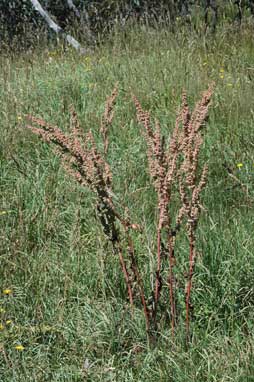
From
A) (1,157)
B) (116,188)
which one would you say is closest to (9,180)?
(1,157)

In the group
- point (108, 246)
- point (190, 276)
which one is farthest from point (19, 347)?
point (108, 246)

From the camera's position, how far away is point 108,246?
3189mm

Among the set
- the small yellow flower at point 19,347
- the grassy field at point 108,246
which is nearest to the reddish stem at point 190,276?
the grassy field at point 108,246

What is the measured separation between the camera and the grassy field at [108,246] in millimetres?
2492

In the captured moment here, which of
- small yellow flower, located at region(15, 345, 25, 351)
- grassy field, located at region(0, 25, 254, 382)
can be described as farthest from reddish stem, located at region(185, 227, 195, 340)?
small yellow flower, located at region(15, 345, 25, 351)

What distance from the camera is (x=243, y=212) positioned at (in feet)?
11.4

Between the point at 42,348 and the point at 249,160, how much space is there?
1855 mm

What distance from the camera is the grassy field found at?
2.49 m

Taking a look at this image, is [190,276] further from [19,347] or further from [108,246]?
[108,246]

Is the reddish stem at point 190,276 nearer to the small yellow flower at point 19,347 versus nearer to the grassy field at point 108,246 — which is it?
the grassy field at point 108,246

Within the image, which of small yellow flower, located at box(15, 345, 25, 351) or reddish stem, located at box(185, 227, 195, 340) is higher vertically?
reddish stem, located at box(185, 227, 195, 340)

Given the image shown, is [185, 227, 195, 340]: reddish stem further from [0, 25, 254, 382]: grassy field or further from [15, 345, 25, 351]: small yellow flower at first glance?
[15, 345, 25, 351]: small yellow flower

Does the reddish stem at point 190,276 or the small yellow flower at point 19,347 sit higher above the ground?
the reddish stem at point 190,276

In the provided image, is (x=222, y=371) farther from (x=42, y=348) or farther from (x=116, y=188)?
(x=116, y=188)
